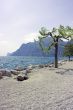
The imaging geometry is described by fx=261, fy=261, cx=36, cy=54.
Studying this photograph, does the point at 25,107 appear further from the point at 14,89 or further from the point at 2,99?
the point at 14,89

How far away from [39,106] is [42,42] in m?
25.0

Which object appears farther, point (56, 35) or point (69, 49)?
point (69, 49)

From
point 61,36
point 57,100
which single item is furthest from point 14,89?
point 61,36

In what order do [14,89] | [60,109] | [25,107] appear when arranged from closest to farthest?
1. [60,109]
2. [25,107]
3. [14,89]

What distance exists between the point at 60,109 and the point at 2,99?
12.1 ft

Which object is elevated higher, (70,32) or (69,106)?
(70,32)

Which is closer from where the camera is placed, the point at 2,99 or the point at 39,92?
the point at 2,99

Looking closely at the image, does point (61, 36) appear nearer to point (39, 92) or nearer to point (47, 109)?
point (39, 92)

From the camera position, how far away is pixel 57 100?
1189 centimetres

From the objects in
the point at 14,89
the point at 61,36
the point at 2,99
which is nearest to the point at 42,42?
the point at 61,36

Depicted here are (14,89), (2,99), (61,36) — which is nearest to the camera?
(2,99)

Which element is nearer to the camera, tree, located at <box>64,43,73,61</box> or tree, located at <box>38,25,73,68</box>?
tree, located at <box>38,25,73,68</box>

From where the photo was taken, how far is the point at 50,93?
1392 centimetres

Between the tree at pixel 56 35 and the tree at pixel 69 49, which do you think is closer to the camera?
the tree at pixel 56 35
